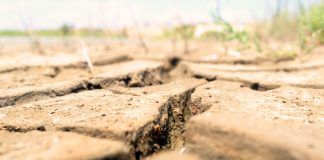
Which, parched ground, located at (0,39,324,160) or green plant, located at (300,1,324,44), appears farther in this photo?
green plant, located at (300,1,324,44)

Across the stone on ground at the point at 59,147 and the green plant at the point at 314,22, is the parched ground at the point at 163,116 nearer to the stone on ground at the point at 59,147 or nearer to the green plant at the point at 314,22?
the stone on ground at the point at 59,147

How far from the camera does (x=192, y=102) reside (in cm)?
176

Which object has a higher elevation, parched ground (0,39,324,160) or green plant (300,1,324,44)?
green plant (300,1,324,44)

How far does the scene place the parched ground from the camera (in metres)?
1.13

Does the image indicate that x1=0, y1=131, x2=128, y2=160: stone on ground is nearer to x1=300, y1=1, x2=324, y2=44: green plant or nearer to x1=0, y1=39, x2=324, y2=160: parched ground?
x1=0, y1=39, x2=324, y2=160: parched ground

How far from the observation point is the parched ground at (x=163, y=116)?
113 centimetres

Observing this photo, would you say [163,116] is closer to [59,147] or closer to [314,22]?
[59,147]

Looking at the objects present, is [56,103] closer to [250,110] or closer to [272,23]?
[250,110]

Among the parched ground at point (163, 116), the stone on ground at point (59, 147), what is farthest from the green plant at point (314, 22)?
the stone on ground at point (59, 147)

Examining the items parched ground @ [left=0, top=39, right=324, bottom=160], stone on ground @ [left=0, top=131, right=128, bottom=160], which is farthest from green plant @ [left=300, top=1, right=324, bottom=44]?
stone on ground @ [left=0, top=131, right=128, bottom=160]

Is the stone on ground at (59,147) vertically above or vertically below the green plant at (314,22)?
→ below

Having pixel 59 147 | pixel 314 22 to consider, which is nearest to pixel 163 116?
pixel 59 147

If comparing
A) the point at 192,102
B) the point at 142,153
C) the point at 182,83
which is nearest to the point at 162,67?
the point at 182,83

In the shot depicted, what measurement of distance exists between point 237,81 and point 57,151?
132 centimetres
